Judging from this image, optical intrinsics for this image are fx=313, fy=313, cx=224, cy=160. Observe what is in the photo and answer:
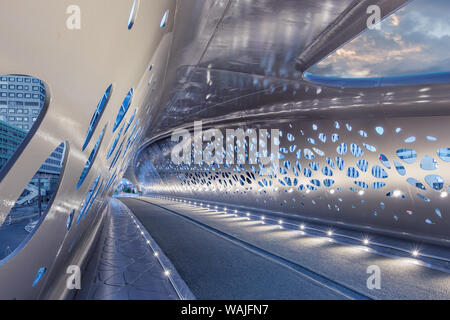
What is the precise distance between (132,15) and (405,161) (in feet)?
24.8

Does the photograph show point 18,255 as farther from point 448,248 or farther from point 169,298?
point 448,248

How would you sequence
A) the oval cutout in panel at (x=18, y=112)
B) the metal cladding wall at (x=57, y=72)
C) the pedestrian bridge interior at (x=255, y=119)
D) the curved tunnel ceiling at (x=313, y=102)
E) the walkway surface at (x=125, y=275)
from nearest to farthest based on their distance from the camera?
1. the metal cladding wall at (x=57, y=72)
2. the oval cutout in panel at (x=18, y=112)
3. the pedestrian bridge interior at (x=255, y=119)
4. the walkway surface at (x=125, y=275)
5. the curved tunnel ceiling at (x=313, y=102)

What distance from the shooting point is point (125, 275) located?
604cm

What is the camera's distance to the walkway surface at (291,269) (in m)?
5.08

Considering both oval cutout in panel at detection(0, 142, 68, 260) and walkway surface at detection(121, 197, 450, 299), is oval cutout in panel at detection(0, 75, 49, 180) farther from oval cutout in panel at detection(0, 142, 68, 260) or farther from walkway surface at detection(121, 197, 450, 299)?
walkway surface at detection(121, 197, 450, 299)

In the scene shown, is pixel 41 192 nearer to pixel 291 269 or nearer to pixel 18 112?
pixel 18 112

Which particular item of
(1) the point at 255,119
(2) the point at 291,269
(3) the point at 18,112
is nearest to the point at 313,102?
(1) the point at 255,119

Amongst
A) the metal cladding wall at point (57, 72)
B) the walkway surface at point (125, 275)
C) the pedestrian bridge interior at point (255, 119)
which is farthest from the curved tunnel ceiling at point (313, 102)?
the walkway surface at point (125, 275)

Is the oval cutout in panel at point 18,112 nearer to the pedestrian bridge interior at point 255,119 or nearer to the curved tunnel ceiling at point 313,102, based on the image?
the pedestrian bridge interior at point 255,119

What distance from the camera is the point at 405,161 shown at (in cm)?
783

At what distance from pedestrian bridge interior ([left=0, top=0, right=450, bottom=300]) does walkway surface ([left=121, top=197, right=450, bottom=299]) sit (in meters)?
0.06

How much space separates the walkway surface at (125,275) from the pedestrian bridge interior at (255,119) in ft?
0.16

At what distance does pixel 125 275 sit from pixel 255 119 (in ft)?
28.7
